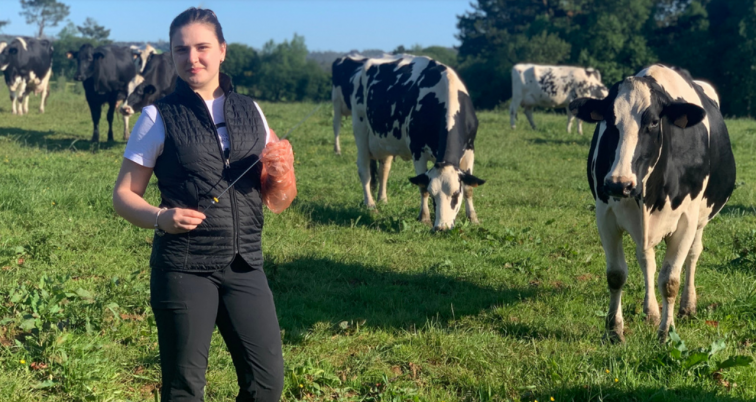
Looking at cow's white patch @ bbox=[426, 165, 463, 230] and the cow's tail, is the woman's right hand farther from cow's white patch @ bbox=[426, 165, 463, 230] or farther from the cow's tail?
the cow's tail

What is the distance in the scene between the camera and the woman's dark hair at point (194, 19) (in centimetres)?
268

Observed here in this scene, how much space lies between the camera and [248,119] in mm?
2840

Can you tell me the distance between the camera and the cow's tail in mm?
9797

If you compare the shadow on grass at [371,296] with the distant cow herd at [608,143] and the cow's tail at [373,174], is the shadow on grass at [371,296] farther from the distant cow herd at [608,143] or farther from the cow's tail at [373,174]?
the cow's tail at [373,174]

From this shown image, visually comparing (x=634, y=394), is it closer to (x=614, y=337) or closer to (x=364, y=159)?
(x=614, y=337)

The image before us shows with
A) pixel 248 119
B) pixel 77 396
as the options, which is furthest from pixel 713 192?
pixel 77 396

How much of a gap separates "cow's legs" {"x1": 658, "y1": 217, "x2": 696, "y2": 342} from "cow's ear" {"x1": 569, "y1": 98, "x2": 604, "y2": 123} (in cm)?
93

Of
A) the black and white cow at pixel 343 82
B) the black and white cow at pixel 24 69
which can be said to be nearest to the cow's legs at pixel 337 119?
the black and white cow at pixel 343 82

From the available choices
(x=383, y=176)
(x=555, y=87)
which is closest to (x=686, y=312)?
(x=383, y=176)

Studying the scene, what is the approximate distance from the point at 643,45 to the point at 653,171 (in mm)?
39757

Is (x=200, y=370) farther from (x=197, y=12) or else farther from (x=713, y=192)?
(x=713, y=192)

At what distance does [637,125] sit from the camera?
4121mm

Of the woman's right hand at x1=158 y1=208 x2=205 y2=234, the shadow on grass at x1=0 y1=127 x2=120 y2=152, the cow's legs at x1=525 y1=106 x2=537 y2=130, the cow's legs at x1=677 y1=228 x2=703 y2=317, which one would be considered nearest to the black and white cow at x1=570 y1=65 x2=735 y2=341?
the cow's legs at x1=677 y1=228 x2=703 y2=317

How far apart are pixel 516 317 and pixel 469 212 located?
347 centimetres
